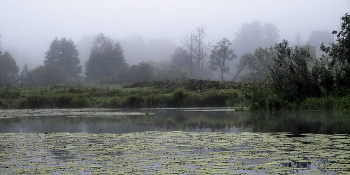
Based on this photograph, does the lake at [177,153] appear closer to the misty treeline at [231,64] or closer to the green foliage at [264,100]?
the green foliage at [264,100]

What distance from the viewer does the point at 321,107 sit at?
809 inches

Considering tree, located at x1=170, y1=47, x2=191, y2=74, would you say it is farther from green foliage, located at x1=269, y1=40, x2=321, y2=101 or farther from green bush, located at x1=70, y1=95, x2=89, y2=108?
green foliage, located at x1=269, y1=40, x2=321, y2=101

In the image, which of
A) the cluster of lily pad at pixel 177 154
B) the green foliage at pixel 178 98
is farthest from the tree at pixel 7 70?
the cluster of lily pad at pixel 177 154

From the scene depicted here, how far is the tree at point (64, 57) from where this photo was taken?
86250mm

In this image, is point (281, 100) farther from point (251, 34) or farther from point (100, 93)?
point (251, 34)

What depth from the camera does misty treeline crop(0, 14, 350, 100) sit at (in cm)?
2145

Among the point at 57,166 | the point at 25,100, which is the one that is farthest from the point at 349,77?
the point at 25,100

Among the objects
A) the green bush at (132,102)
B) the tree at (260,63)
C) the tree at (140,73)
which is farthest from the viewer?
the tree at (260,63)

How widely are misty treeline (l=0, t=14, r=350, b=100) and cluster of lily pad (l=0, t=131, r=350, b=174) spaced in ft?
40.4

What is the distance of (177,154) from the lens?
751cm

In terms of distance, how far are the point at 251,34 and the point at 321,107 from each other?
354 ft

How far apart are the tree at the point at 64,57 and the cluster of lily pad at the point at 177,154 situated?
256ft

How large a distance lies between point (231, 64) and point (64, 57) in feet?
152

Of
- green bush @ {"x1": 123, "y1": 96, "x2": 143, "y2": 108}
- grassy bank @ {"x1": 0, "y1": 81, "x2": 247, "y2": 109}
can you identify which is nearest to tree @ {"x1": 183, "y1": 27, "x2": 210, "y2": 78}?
grassy bank @ {"x1": 0, "y1": 81, "x2": 247, "y2": 109}
